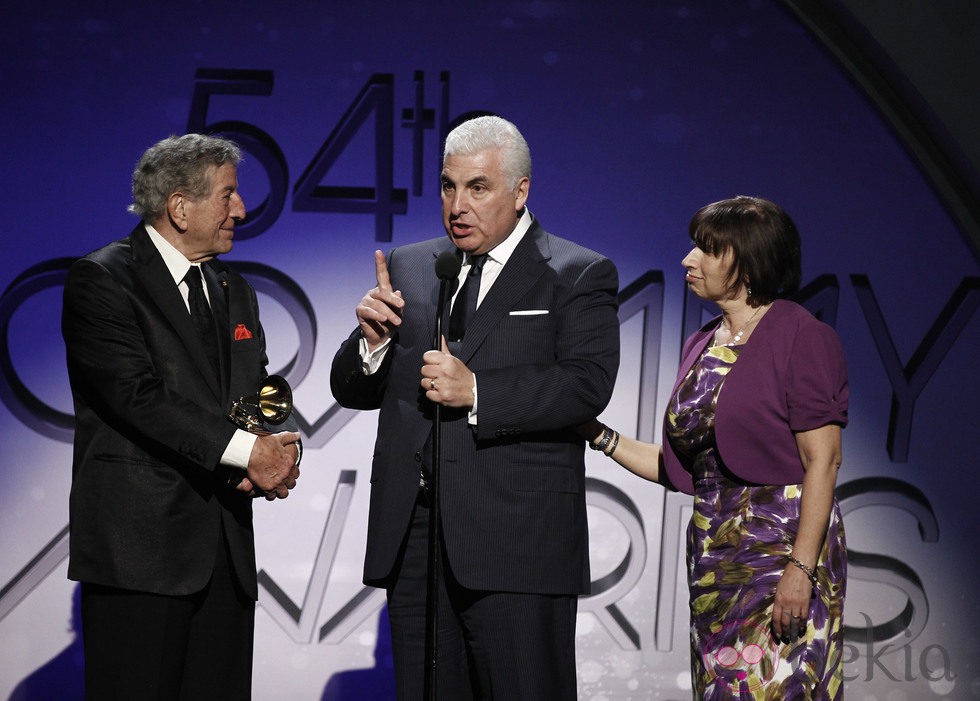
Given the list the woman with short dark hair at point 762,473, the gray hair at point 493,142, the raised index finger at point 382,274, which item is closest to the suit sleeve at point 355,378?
the raised index finger at point 382,274

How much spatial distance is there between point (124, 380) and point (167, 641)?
1.99 ft

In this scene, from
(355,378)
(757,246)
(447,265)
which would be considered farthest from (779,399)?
(355,378)

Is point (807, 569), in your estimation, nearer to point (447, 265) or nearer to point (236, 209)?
point (447, 265)

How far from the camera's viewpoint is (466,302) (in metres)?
2.45

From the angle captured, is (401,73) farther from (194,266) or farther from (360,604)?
(360,604)

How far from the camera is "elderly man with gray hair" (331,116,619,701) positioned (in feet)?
7.54

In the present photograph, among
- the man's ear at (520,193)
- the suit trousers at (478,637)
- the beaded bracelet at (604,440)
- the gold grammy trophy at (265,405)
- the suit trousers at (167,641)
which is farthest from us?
the beaded bracelet at (604,440)

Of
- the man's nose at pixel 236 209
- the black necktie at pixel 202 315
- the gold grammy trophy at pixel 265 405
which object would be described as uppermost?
the man's nose at pixel 236 209

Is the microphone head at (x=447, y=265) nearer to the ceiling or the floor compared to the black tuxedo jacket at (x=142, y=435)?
nearer to the ceiling

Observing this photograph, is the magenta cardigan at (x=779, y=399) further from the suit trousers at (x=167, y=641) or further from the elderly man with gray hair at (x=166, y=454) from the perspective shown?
the suit trousers at (x=167, y=641)

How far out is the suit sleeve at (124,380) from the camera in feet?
7.95

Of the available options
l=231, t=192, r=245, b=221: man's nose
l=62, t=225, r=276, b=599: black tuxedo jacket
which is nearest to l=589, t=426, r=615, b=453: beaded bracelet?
l=62, t=225, r=276, b=599: black tuxedo jacket

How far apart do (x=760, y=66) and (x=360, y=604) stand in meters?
2.66

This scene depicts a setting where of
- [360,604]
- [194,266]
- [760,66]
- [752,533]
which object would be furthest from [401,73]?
[752,533]
